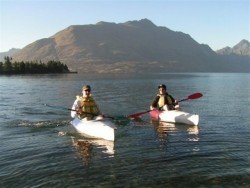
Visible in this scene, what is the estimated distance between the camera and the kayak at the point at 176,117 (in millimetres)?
26125

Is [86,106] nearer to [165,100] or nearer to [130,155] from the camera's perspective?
[165,100]

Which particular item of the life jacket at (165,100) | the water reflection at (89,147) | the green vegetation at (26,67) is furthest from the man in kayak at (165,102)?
the green vegetation at (26,67)

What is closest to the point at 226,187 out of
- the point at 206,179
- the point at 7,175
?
the point at 206,179

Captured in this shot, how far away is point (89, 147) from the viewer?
20.0 metres

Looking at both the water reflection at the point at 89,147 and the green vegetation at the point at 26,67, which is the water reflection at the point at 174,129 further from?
the green vegetation at the point at 26,67

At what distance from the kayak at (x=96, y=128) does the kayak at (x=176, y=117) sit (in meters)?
6.18

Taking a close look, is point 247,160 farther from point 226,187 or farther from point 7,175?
point 7,175

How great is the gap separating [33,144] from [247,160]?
1113cm

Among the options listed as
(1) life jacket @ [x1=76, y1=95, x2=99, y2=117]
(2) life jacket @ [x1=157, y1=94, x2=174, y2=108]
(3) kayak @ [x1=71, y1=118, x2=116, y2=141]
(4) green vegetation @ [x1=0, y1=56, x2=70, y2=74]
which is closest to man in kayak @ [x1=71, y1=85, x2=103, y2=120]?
(1) life jacket @ [x1=76, y1=95, x2=99, y2=117]

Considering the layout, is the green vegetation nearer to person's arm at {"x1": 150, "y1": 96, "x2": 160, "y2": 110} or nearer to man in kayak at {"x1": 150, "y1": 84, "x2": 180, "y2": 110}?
person's arm at {"x1": 150, "y1": 96, "x2": 160, "y2": 110}

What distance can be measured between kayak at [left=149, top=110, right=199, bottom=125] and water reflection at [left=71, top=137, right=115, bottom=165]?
7.52 meters

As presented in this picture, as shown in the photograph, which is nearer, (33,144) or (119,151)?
(119,151)

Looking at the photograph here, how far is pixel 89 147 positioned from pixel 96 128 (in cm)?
220

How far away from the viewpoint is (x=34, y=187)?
13.9 m
